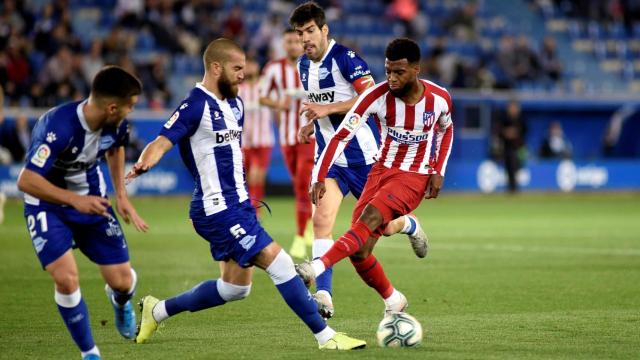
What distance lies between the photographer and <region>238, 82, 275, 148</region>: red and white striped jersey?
17.9 meters

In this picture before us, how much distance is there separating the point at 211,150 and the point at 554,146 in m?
23.2

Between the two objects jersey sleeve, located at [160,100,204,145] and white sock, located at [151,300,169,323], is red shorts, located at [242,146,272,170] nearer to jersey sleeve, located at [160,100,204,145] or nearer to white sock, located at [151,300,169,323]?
white sock, located at [151,300,169,323]

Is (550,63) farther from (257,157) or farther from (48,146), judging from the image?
(48,146)

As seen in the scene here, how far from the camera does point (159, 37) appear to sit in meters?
27.3

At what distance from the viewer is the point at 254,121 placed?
17891 millimetres

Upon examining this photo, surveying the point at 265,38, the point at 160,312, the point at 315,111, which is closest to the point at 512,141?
the point at 265,38

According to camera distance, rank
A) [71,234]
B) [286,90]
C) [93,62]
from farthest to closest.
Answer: [93,62], [286,90], [71,234]

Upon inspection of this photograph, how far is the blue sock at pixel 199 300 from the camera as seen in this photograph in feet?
25.1

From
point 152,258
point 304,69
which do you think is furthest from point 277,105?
point 304,69

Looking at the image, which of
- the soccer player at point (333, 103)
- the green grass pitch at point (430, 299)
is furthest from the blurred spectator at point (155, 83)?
the soccer player at point (333, 103)

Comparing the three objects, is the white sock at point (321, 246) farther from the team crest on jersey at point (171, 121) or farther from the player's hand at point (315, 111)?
the team crest on jersey at point (171, 121)

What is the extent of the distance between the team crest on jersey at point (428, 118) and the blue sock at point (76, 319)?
3.12m

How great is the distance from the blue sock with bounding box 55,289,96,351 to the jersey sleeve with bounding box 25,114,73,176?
0.78 m

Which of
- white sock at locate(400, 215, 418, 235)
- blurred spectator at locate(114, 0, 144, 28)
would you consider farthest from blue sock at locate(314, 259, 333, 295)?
blurred spectator at locate(114, 0, 144, 28)
